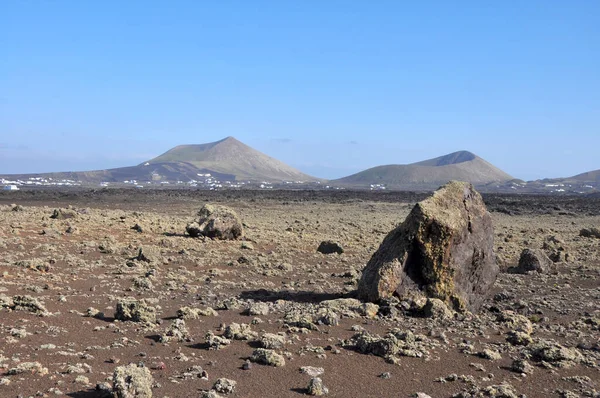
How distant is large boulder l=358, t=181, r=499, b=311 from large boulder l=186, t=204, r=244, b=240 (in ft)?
33.4

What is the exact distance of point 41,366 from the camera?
715 cm

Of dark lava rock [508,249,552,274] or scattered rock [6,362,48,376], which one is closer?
scattered rock [6,362,48,376]

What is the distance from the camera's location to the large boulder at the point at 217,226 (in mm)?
21031

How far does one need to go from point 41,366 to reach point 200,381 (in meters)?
1.89

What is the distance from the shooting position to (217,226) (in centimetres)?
2100

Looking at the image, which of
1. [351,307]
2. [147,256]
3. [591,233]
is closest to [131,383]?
[351,307]

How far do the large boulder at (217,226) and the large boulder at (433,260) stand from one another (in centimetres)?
1018

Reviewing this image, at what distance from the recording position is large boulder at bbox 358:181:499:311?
1109 cm

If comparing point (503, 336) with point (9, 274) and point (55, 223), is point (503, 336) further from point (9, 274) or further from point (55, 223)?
point (55, 223)

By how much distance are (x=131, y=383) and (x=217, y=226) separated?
14622mm

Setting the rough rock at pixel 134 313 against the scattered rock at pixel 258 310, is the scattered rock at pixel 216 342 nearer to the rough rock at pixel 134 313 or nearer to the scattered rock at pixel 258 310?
the rough rock at pixel 134 313

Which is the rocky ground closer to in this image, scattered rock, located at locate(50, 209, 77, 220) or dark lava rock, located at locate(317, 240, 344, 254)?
dark lava rock, located at locate(317, 240, 344, 254)

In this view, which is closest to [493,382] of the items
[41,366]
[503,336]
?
[503,336]

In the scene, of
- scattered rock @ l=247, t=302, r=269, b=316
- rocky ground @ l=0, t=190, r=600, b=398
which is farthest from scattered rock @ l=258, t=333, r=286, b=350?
scattered rock @ l=247, t=302, r=269, b=316
